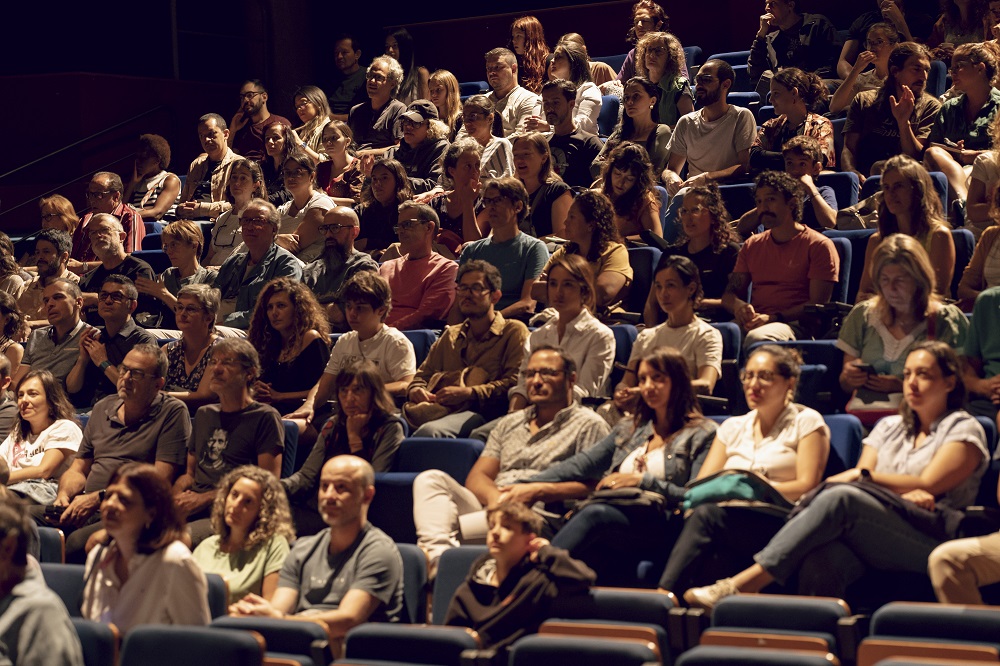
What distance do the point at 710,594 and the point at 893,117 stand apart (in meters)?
3.10

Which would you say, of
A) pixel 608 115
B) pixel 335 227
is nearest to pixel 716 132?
pixel 608 115

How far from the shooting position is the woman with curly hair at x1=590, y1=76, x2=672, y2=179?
5906 millimetres

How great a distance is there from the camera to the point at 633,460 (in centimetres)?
357

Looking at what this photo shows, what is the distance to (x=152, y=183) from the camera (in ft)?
24.2

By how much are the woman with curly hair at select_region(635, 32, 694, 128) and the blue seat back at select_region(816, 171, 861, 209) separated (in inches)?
42.9

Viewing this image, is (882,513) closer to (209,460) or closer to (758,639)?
(758,639)

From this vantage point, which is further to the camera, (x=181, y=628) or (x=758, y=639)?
(x=181, y=628)

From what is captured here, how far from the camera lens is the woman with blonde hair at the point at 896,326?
12.4 ft

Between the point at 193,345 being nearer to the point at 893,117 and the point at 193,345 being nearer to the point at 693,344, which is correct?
the point at 693,344

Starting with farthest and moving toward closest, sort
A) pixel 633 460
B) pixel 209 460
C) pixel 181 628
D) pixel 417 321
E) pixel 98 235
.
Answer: pixel 98 235 < pixel 417 321 < pixel 209 460 < pixel 633 460 < pixel 181 628

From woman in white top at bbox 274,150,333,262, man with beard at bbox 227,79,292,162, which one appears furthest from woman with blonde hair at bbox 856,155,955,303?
man with beard at bbox 227,79,292,162

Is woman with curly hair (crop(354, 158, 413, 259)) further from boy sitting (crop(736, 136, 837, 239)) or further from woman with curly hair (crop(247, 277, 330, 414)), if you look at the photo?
boy sitting (crop(736, 136, 837, 239))

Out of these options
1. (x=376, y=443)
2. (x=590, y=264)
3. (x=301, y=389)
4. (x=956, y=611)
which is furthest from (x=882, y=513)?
(x=301, y=389)

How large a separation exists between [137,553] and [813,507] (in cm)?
158
